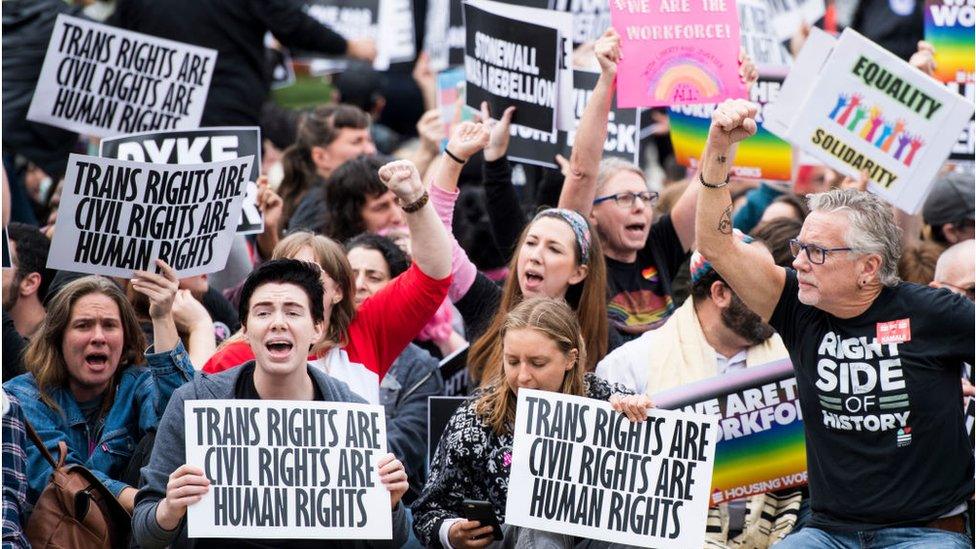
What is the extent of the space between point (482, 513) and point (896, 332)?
1.65 meters

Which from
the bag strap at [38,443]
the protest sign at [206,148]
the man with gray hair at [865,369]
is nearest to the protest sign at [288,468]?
the bag strap at [38,443]

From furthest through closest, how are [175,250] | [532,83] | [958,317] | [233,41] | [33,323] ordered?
[233,41], [532,83], [33,323], [175,250], [958,317]

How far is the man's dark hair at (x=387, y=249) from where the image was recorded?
7.54 meters

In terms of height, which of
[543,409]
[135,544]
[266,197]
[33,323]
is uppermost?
[266,197]

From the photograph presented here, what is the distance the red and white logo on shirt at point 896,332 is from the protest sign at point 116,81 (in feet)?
14.0

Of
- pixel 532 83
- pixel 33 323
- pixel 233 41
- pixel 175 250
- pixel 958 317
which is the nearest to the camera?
pixel 958 317

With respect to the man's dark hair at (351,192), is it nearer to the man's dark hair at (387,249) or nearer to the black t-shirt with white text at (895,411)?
the man's dark hair at (387,249)

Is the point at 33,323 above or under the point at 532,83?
under

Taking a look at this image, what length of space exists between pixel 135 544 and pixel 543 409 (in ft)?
5.26

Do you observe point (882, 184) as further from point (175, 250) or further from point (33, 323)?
point (33, 323)

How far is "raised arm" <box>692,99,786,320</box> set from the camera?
221 inches

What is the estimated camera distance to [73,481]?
5.83m

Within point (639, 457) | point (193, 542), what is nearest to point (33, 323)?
point (193, 542)

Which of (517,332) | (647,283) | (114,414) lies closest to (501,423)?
(517,332)
